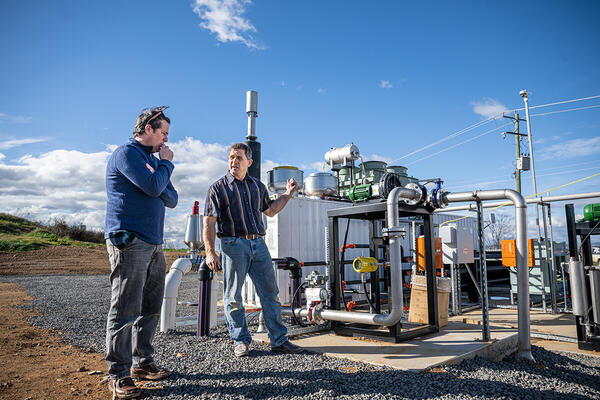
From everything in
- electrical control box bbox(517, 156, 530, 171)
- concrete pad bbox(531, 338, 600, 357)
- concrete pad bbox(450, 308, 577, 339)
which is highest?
electrical control box bbox(517, 156, 530, 171)

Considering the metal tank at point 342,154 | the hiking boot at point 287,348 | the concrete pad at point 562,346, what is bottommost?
the concrete pad at point 562,346

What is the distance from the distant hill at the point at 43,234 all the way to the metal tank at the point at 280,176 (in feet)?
63.8

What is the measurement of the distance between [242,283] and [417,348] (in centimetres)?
169

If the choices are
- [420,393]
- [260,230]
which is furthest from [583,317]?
[260,230]

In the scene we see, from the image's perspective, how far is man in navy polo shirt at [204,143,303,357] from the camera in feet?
10.9

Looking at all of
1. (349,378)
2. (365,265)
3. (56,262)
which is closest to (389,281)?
(365,265)

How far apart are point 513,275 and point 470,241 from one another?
67.9 inches

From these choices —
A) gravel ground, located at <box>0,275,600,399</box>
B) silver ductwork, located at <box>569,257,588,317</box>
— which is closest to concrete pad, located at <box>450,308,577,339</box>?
silver ductwork, located at <box>569,257,588,317</box>

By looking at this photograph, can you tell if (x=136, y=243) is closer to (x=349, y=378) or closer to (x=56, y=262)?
(x=349, y=378)

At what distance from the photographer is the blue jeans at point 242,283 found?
10.9 ft

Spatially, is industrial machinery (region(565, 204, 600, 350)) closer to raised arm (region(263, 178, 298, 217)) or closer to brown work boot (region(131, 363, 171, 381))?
raised arm (region(263, 178, 298, 217))

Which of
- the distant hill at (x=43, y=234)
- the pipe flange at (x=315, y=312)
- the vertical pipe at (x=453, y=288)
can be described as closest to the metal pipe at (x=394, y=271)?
the pipe flange at (x=315, y=312)

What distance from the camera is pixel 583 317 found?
4.22 metres

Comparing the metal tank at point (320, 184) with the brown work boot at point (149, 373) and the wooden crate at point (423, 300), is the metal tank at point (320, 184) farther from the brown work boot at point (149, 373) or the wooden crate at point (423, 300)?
the brown work boot at point (149, 373)
